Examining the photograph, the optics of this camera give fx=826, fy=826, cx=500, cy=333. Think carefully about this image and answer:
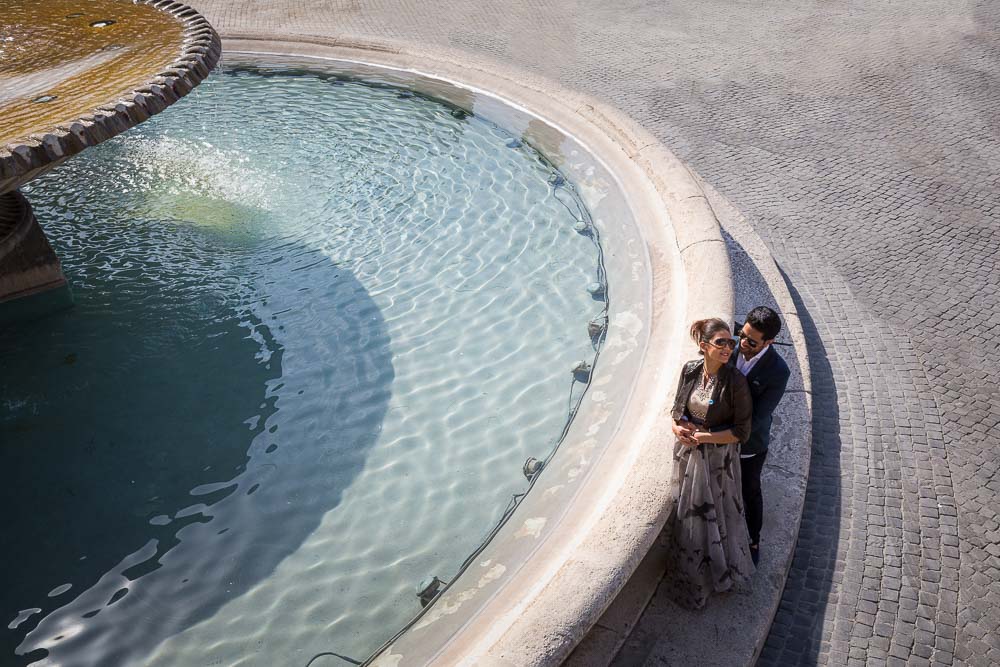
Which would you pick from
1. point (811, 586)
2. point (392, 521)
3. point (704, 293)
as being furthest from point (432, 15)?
point (811, 586)

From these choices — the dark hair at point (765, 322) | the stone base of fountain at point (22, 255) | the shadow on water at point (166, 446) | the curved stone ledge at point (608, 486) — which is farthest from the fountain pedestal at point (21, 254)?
the dark hair at point (765, 322)

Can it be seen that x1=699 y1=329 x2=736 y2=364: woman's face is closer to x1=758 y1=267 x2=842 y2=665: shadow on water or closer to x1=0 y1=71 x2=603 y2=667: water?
x1=758 y1=267 x2=842 y2=665: shadow on water

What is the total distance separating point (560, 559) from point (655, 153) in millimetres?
4007

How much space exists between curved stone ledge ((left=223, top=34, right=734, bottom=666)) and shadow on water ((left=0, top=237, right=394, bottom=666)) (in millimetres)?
1026

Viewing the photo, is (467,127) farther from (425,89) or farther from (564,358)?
(564,358)

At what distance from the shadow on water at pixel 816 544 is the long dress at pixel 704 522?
35 cm

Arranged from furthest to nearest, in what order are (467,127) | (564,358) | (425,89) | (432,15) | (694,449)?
1. (432,15)
2. (425,89)
3. (467,127)
4. (564,358)
5. (694,449)

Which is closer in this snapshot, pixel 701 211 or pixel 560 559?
pixel 560 559

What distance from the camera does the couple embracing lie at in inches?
131

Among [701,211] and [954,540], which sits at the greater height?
[701,211]

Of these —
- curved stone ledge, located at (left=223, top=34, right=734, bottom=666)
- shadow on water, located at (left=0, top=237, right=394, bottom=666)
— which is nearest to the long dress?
curved stone ledge, located at (left=223, top=34, right=734, bottom=666)

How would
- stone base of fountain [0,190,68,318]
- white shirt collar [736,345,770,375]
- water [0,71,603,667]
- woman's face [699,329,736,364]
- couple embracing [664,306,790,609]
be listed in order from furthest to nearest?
1. stone base of fountain [0,190,68,318]
2. water [0,71,603,667]
3. white shirt collar [736,345,770,375]
4. couple embracing [664,306,790,609]
5. woman's face [699,329,736,364]

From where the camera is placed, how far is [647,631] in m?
3.52

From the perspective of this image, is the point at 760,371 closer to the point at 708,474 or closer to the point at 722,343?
the point at 722,343
